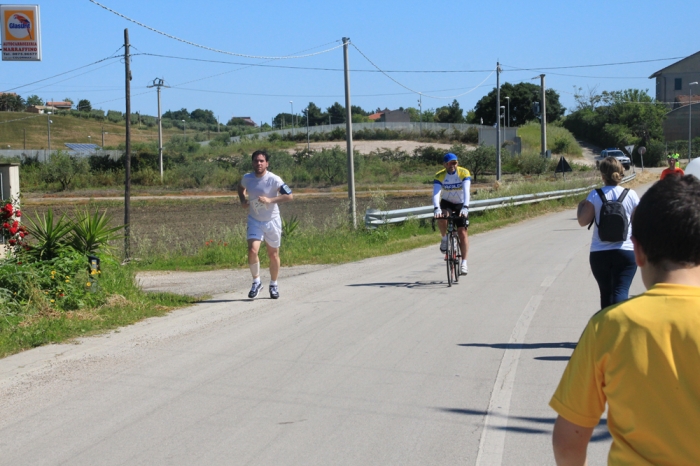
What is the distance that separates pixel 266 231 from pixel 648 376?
8.71 metres

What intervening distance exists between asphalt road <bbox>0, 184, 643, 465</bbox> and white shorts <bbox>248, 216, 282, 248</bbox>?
87cm

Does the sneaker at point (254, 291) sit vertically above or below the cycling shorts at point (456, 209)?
below

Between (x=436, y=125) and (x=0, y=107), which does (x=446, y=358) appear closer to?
(x=436, y=125)

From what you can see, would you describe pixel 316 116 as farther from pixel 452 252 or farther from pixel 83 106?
pixel 452 252

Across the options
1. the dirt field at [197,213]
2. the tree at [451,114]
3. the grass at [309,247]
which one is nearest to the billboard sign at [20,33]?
the grass at [309,247]

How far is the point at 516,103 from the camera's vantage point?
11138 cm

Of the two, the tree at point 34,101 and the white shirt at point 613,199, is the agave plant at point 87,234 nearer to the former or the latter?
the white shirt at point 613,199

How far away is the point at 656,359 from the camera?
2078mm

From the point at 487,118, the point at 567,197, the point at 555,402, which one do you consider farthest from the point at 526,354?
the point at 487,118

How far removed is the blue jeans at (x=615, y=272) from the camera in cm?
656

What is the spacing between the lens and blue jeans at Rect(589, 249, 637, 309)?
6.56 m

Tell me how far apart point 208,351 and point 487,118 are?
109857mm

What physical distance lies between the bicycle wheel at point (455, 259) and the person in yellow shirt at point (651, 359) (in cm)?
947

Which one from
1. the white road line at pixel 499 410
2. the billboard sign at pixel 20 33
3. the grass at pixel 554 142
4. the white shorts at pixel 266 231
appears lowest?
the white road line at pixel 499 410
